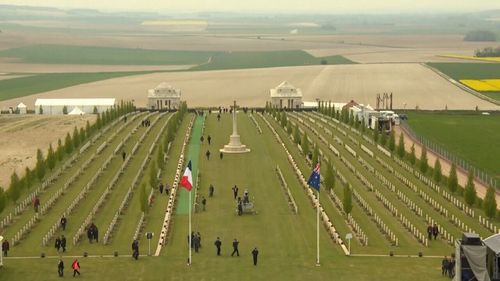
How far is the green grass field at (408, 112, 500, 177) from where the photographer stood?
74.1m

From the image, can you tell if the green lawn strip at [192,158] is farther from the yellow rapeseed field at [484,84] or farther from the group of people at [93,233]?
the yellow rapeseed field at [484,84]

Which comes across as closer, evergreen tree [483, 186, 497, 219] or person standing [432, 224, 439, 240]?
person standing [432, 224, 439, 240]

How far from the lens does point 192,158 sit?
71.2 m

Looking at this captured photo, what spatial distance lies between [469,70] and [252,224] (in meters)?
132

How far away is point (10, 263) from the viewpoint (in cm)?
4031

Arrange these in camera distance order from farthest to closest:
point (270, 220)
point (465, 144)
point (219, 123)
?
point (219, 123), point (465, 144), point (270, 220)

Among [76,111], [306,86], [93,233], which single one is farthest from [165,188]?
[306,86]

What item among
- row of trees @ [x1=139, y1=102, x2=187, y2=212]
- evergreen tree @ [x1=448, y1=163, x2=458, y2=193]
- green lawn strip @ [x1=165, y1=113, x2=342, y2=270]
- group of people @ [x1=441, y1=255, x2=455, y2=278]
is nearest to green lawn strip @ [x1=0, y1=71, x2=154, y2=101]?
row of trees @ [x1=139, y1=102, x2=187, y2=212]

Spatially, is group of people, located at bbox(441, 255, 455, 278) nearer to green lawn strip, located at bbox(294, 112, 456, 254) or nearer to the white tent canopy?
green lawn strip, located at bbox(294, 112, 456, 254)

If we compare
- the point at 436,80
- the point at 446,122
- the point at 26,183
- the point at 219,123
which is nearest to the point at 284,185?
the point at 26,183

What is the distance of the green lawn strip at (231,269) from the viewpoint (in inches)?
1497

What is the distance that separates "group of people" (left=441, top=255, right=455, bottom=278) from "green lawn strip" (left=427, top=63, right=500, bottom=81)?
123 meters

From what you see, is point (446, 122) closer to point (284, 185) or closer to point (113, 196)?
point (284, 185)

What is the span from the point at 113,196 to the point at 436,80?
107 metres
